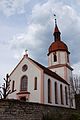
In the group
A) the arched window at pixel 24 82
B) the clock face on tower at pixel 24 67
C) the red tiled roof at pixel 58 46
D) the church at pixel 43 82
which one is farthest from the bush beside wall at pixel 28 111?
the red tiled roof at pixel 58 46

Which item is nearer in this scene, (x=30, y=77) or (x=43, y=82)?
(x=43, y=82)

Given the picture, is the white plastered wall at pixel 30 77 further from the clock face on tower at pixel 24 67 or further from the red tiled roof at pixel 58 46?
the red tiled roof at pixel 58 46

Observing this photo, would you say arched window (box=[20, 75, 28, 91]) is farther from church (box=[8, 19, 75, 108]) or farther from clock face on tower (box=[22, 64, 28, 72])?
clock face on tower (box=[22, 64, 28, 72])

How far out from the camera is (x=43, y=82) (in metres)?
30.0

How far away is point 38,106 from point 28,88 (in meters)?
14.5

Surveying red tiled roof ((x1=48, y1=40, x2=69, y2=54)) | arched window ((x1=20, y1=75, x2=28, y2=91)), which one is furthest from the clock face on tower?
red tiled roof ((x1=48, y1=40, x2=69, y2=54))

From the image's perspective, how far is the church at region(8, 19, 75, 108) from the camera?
30141 mm

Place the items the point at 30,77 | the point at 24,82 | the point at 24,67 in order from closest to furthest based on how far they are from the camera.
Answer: the point at 30,77 → the point at 24,82 → the point at 24,67

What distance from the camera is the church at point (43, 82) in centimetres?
3014

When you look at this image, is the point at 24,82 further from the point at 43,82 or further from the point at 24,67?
the point at 43,82

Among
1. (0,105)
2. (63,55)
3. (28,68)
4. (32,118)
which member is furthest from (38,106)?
(63,55)

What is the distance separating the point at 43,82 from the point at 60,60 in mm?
12593

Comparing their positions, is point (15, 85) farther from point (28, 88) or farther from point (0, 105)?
point (0, 105)

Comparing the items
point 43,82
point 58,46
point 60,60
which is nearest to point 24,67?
point 43,82
